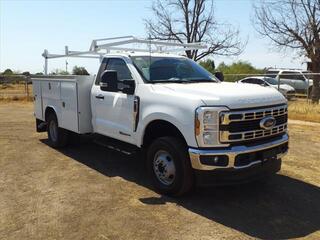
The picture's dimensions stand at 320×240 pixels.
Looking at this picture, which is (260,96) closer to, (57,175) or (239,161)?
(239,161)

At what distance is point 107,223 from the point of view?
5.18m

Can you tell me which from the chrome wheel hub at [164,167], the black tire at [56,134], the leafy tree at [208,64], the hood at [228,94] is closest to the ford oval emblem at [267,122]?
the hood at [228,94]

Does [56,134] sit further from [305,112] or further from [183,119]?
[305,112]

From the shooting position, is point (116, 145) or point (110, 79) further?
point (116, 145)

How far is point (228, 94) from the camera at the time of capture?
5711mm

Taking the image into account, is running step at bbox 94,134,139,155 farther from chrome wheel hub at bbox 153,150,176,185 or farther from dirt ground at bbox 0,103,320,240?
chrome wheel hub at bbox 153,150,176,185

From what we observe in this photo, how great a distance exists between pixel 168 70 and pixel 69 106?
2365 millimetres

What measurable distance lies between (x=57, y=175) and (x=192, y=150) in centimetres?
276

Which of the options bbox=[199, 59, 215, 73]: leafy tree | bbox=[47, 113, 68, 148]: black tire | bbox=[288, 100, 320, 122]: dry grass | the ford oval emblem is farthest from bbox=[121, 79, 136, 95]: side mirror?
bbox=[199, 59, 215, 73]: leafy tree

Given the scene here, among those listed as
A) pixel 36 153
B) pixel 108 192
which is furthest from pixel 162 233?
pixel 36 153

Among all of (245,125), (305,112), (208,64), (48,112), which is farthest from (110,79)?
(208,64)

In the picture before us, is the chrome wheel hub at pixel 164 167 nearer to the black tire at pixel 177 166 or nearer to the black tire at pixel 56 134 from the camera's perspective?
the black tire at pixel 177 166

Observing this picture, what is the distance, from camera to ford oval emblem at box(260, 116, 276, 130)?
5.86 m

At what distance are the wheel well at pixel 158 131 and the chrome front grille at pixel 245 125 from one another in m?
0.68
